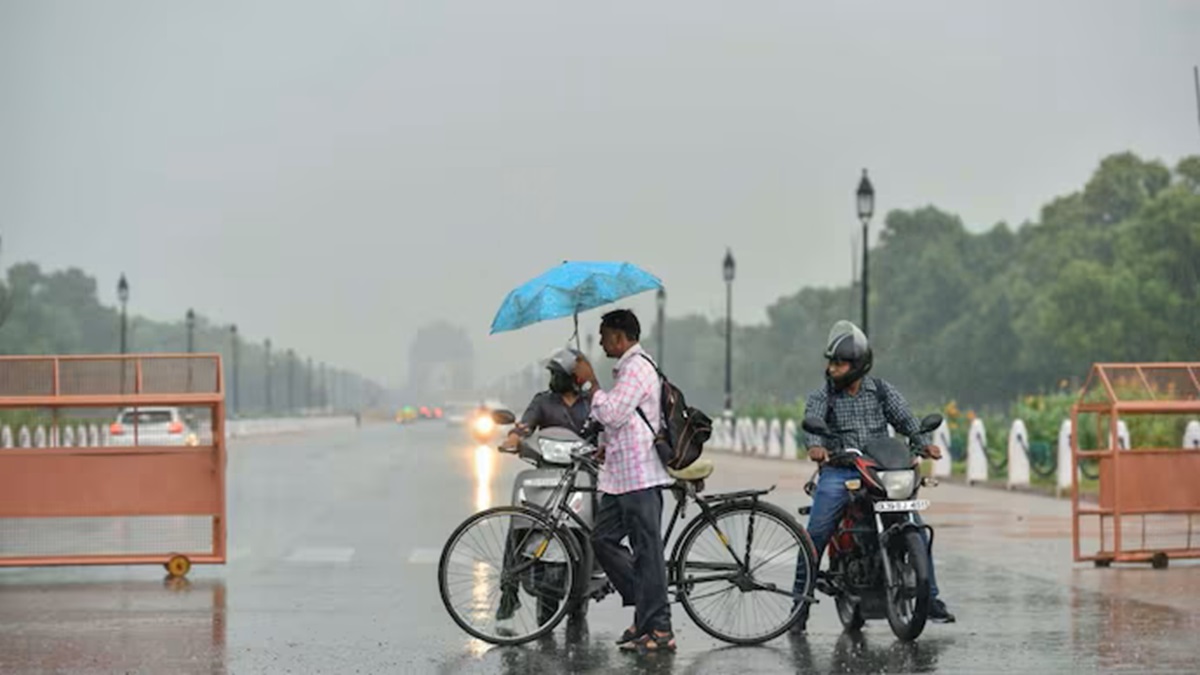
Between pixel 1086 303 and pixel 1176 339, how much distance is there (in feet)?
18.6

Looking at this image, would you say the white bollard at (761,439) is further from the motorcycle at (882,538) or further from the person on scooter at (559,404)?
the motorcycle at (882,538)

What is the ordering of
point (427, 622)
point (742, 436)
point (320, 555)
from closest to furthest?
point (427, 622) < point (320, 555) < point (742, 436)

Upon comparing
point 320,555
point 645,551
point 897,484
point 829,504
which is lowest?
point 320,555

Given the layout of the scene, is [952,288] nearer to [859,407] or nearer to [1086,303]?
[1086,303]

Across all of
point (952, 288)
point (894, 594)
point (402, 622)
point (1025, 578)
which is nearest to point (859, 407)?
point (894, 594)

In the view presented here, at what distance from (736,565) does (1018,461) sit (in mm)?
21308

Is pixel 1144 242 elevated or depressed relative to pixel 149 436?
elevated

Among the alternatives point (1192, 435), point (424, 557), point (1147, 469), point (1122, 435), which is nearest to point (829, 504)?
point (1147, 469)

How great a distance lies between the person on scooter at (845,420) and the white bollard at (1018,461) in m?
20.3

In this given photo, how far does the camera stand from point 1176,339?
79938 millimetres

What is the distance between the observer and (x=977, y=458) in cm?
3338

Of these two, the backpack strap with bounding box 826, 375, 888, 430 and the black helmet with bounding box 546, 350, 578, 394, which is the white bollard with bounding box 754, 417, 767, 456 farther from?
the backpack strap with bounding box 826, 375, 888, 430

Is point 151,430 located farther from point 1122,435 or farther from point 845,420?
point 1122,435

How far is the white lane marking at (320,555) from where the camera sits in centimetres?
1759
